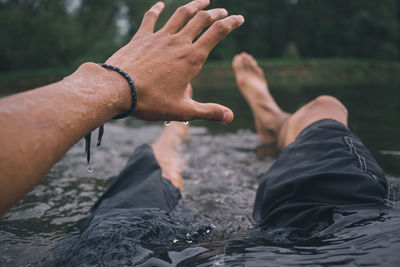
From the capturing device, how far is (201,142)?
331 cm

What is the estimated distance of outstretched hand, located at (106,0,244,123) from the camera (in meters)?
1.01

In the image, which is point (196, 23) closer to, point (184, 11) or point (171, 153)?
point (184, 11)

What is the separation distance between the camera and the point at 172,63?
104 cm

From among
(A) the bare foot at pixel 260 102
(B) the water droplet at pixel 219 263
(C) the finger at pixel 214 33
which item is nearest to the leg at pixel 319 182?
(B) the water droplet at pixel 219 263

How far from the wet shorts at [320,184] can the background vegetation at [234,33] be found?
14.2m

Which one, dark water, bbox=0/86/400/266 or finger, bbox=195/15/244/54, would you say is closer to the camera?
dark water, bbox=0/86/400/266

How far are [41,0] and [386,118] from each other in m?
22.1

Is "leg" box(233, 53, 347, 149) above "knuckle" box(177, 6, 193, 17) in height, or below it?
below

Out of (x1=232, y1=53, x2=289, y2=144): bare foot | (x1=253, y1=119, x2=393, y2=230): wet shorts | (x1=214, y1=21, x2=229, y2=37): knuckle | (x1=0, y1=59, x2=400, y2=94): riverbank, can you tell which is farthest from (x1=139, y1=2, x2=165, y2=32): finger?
(x1=0, y1=59, x2=400, y2=94): riverbank

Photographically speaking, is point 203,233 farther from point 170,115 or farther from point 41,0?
A: point 41,0

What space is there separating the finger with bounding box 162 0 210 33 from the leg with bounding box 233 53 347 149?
0.89m

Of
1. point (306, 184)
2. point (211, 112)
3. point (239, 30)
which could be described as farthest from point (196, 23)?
point (239, 30)

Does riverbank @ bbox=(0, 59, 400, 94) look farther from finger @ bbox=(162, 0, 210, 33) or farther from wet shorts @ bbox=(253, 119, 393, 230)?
finger @ bbox=(162, 0, 210, 33)

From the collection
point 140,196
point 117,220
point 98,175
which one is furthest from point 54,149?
point 98,175
